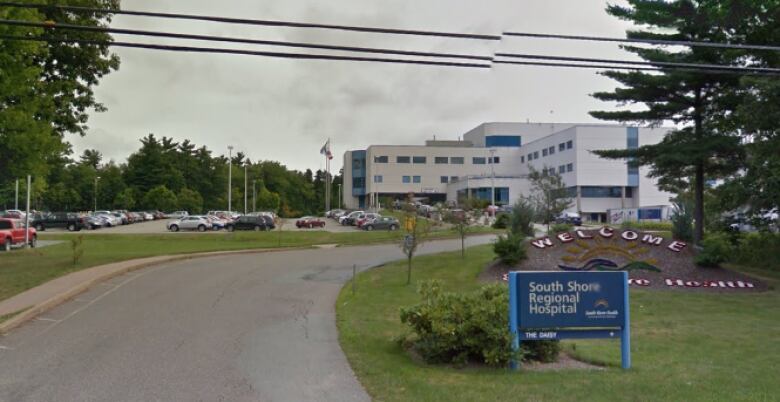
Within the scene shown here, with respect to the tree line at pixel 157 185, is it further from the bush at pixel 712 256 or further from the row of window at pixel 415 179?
the bush at pixel 712 256

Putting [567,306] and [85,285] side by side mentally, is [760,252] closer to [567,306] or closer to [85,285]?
[567,306]

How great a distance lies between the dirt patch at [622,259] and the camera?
18922 mm

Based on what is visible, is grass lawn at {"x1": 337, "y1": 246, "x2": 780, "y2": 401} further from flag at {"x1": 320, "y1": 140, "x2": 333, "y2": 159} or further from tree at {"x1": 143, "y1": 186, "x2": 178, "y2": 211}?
tree at {"x1": 143, "y1": 186, "x2": 178, "y2": 211}

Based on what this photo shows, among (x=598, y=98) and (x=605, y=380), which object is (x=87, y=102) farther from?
(x=605, y=380)

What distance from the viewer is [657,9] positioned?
803 inches

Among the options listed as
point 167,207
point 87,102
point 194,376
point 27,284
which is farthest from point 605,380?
point 167,207

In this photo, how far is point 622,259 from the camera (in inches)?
793

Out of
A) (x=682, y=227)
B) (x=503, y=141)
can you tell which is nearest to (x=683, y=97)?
(x=682, y=227)

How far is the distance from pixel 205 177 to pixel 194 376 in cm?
11478

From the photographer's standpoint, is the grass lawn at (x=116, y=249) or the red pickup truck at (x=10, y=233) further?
the red pickup truck at (x=10, y=233)

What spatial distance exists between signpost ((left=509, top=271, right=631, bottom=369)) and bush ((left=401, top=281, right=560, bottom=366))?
0.67 ft

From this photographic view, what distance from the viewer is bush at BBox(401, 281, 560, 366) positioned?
754cm

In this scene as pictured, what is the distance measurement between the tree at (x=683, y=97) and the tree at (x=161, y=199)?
3462 inches

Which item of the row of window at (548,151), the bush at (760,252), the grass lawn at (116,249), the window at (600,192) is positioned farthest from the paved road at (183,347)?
the row of window at (548,151)
